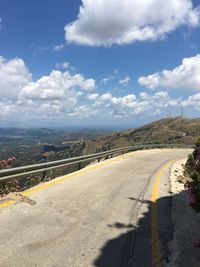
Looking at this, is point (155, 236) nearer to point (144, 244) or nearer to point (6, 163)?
point (144, 244)

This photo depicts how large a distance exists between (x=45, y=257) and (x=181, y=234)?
3.03 meters

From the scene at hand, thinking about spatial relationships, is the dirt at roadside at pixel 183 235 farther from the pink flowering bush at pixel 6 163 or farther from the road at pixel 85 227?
the pink flowering bush at pixel 6 163

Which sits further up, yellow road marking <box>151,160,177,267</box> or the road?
the road

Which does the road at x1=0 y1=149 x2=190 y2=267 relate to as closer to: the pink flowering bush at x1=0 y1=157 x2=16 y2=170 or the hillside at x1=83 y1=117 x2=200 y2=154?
the pink flowering bush at x1=0 y1=157 x2=16 y2=170

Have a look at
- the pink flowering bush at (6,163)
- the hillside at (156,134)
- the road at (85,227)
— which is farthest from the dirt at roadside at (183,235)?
the hillside at (156,134)

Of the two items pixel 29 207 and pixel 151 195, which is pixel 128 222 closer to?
pixel 29 207

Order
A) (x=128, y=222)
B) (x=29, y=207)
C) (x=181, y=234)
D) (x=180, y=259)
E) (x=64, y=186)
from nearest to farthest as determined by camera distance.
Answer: (x=180, y=259)
(x=181, y=234)
(x=128, y=222)
(x=29, y=207)
(x=64, y=186)

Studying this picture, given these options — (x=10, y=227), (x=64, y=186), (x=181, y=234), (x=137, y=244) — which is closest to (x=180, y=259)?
(x=137, y=244)

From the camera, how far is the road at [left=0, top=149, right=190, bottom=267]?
530 centimetres

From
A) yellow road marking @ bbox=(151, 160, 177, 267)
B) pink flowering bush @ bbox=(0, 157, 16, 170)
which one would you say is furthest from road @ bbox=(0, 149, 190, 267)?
pink flowering bush @ bbox=(0, 157, 16, 170)

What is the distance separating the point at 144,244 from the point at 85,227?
51.5 inches

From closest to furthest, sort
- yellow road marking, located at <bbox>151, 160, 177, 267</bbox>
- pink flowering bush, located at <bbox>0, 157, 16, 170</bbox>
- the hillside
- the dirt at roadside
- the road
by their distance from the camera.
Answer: the road < yellow road marking, located at <bbox>151, 160, 177, 267</bbox> < the dirt at roadside < pink flowering bush, located at <bbox>0, 157, 16, 170</bbox> < the hillside

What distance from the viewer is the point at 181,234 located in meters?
6.82

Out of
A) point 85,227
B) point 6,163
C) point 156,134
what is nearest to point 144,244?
point 85,227
